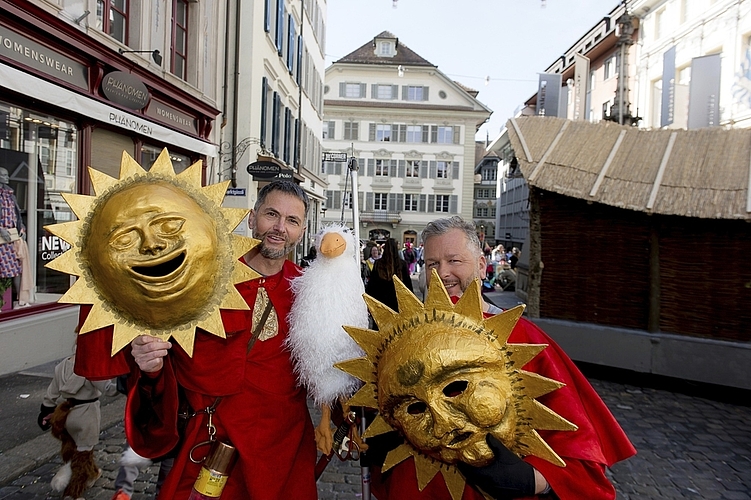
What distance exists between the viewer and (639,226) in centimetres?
605

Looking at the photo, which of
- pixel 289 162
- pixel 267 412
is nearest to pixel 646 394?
pixel 267 412

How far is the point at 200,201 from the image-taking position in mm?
1750

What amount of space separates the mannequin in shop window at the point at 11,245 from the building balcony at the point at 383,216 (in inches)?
1266

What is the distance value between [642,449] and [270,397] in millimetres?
3927

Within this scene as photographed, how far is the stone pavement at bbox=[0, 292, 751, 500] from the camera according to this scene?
3611mm

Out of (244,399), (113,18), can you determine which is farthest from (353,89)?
(244,399)

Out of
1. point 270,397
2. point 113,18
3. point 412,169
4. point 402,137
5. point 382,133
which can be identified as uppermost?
point 382,133

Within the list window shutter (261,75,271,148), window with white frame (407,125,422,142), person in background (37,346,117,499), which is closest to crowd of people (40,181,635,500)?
person in background (37,346,117,499)

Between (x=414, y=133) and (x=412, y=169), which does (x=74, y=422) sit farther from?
(x=414, y=133)

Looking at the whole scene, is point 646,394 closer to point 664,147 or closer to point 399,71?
point 664,147

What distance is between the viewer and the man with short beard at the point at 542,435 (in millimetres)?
1401

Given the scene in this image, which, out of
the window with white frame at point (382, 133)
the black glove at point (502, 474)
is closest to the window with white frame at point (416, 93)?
the window with white frame at point (382, 133)

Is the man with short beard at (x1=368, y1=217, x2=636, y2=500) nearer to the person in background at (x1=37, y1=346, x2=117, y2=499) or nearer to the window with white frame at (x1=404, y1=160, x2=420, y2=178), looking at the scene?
the person in background at (x1=37, y1=346, x2=117, y2=499)

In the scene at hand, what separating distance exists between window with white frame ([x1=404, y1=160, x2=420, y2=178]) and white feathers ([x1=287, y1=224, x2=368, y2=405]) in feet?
120
